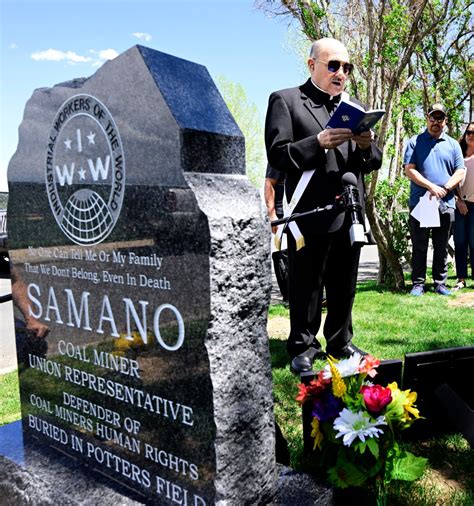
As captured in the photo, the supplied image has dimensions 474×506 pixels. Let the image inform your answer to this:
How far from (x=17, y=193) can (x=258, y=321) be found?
1.36m

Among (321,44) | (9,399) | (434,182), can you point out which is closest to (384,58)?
(434,182)

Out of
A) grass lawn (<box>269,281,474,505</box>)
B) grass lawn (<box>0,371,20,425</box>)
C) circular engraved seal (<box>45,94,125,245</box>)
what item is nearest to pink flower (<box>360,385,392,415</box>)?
grass lawn (<box>269,281,474,505</box>)

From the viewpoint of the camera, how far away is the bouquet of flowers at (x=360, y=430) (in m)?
2.14

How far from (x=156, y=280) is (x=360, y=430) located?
909 millimetres

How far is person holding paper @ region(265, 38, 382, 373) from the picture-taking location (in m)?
3.51

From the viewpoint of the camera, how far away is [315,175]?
3590 millimetres

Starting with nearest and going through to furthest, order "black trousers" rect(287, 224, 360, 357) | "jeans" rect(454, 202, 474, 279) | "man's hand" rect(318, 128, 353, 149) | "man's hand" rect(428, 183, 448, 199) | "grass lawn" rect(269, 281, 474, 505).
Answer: "grass lawn" rect(269, 281, 474, 505) → "man's hand" rect(318, 128, 353, 149) → "black trousers" rect(287, 224, 360, 357) → "man's hand" rect(428, 183, 448, 199) → "jeans" rect(454, 202, 474, 279)

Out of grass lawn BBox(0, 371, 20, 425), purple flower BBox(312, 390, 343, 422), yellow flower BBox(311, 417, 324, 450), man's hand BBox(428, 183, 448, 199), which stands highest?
man's hand BBox(428, 183, 448, 199)

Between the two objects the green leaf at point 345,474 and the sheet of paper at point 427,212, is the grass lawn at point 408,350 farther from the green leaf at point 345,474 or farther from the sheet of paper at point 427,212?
the sheet of paper at point 427,212

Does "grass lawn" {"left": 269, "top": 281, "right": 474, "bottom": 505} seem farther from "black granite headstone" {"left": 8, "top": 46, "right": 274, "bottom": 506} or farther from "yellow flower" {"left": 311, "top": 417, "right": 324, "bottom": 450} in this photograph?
"black granite headstone" {"left": 8, "top": 46, "right": 274, "bottom": 506}

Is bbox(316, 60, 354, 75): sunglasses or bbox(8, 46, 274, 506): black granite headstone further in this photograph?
bbox(316, 60, 354, 75): sunglasses

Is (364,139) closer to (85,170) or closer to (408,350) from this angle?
(85,170)

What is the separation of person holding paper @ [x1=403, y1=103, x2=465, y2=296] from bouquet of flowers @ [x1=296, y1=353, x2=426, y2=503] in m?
4.84

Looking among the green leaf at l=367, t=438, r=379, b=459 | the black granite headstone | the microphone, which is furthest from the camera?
the microphone
